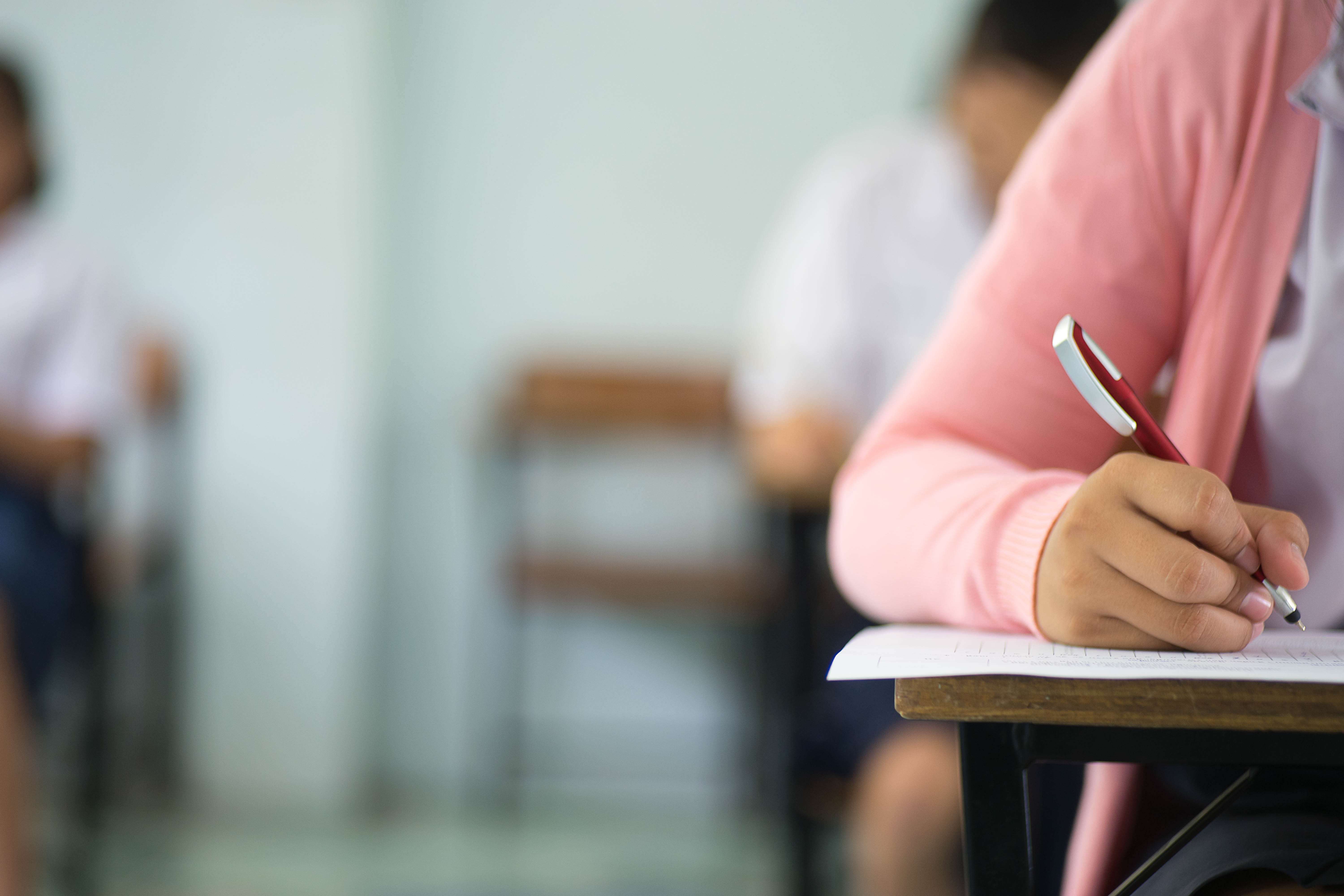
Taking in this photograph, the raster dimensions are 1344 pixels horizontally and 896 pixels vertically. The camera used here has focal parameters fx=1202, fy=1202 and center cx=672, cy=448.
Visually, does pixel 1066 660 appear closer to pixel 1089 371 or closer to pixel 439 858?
pixel 1089 371

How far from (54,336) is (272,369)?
77cm

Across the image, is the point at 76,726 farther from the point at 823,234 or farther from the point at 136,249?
the point at 823,234

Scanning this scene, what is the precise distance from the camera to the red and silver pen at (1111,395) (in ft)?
1.42

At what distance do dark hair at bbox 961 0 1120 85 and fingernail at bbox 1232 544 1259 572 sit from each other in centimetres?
100

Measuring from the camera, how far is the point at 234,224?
2.60 metres

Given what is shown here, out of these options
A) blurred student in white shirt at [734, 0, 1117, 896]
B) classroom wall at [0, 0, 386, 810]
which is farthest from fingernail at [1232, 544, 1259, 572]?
classroom wall at [0, 0, 386, 810]

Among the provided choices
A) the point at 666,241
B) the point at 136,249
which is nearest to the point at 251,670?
the point at 136,249

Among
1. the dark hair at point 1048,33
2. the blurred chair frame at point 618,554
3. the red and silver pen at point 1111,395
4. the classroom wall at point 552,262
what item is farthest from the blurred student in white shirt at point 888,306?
the classroom wall at point 552,262

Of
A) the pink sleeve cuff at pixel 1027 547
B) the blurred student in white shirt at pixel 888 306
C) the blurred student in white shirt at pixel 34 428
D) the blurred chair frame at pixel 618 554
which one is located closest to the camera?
the pink sleeve cuff at pixel 1027 547

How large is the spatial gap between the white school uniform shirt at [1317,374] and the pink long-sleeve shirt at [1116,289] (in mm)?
11

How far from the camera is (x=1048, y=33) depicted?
4.32 feet

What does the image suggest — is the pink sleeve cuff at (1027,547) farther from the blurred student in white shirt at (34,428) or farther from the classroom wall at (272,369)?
the classroom wall at (272,369)

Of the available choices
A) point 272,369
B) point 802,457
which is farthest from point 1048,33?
point 272,369

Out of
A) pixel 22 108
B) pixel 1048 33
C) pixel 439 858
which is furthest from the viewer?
pixel 439 858
